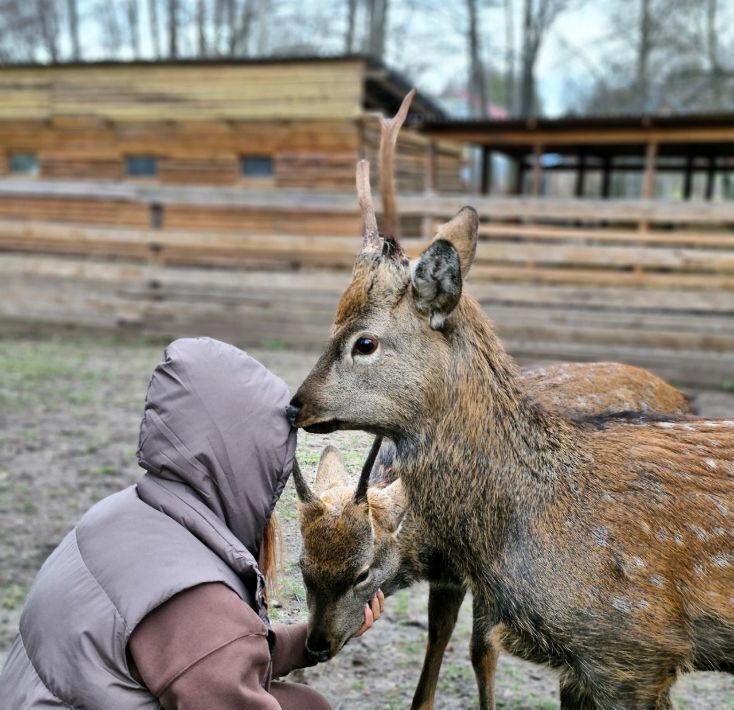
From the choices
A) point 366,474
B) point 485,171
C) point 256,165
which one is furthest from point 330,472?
point 485,171

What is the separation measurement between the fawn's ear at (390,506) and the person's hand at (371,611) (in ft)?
0.82

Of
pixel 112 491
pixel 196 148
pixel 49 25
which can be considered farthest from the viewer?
pixel 49 25

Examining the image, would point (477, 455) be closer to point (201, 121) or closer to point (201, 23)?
point (201, 121)

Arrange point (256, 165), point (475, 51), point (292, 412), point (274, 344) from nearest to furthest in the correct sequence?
point (292, 412) → point (274, 344) → point (256, 165) → point (475, 51)

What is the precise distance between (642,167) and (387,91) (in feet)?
35.4

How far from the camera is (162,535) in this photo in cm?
221

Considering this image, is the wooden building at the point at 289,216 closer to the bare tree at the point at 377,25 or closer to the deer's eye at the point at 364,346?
the deer's eye at the point at 364,346

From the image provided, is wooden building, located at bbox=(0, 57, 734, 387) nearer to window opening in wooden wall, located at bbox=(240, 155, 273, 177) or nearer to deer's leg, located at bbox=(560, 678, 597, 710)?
window opening in wooden wall, located at bbox=(240, 155, 273, 177)

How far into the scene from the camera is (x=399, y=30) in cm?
3459

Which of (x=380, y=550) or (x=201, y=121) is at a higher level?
(x=201, y=121)

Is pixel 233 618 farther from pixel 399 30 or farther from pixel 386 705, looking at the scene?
pixel 399 30

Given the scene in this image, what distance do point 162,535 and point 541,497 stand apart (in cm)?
139

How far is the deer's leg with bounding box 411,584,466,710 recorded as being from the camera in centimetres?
378

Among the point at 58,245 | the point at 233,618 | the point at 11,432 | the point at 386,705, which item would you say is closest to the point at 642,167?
the point at 58,245
